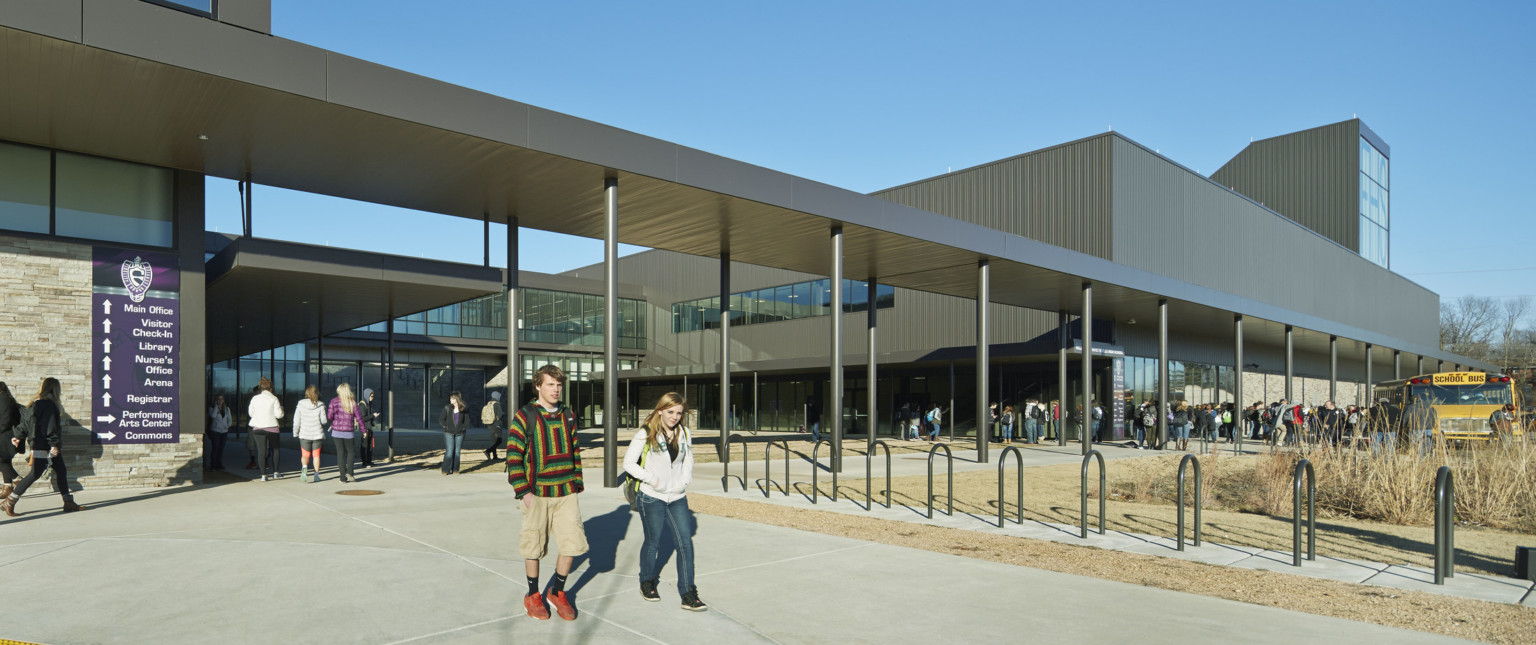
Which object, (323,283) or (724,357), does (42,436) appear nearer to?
(323,283)

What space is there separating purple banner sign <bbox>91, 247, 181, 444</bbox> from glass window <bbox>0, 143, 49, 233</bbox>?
774 millimetres

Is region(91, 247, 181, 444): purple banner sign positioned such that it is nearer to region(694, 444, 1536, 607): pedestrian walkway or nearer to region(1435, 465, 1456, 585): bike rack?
region(694, 444, 1536, 607): pedestrian walkway

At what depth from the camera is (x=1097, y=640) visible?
523 cm

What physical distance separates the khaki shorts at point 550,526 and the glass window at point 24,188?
1028 cm

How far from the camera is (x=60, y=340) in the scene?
11.7 meters

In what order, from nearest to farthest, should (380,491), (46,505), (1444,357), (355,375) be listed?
(46,505) < (380,491) < (355,375) < (1444,357)

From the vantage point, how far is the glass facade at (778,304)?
126 feet

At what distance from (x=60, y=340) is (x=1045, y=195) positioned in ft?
94.5

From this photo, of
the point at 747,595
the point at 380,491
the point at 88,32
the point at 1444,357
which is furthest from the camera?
the point at 1444,357

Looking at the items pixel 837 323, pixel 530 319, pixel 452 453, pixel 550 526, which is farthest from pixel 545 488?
pixel 530 319

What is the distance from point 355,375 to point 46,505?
3267 cm

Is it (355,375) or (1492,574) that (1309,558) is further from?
(355,375)

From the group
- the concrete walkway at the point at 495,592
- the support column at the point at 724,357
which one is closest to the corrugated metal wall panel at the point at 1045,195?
the support column at the point at 724,357

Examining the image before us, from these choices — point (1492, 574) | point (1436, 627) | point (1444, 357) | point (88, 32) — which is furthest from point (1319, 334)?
point (88, 32)
